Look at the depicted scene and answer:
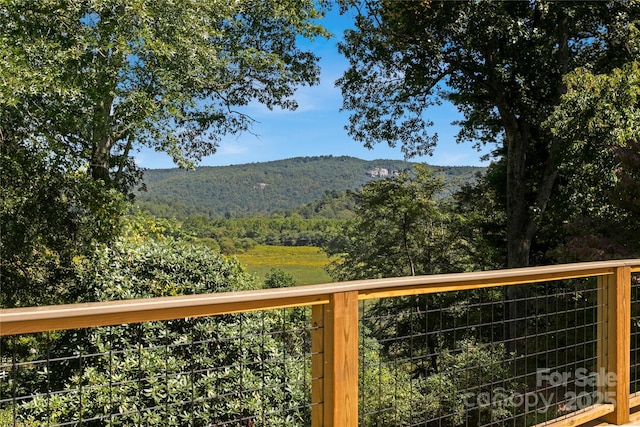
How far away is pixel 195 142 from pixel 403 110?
575 cm

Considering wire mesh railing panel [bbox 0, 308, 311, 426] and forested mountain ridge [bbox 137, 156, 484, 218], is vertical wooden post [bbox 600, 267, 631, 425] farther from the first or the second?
forested mountain ridge [bbox 137, 156, 484, 218]

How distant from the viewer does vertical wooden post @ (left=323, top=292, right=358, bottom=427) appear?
5.96 feet

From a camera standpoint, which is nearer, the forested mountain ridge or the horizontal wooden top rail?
the horizontal wooden top rail

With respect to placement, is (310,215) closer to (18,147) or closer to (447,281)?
(18,147)

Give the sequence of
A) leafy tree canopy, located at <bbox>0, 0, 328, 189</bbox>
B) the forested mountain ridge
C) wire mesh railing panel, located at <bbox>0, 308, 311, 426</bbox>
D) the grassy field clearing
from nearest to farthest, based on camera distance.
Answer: wire mesh railing panel, located at <bbox>0, 308, 311, 426</bbox>, leafy tree canopy, located at <bbox>0, 0, 328, 189</bbox>, the grassy field clearing, the forested mountain ridge

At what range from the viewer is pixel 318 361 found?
1856 mm

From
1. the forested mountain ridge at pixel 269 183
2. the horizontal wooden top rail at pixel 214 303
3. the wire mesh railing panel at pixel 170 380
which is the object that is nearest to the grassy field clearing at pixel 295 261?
the forested mountain ridge at pixel 269 183

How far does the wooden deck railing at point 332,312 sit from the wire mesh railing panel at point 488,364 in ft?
0.35

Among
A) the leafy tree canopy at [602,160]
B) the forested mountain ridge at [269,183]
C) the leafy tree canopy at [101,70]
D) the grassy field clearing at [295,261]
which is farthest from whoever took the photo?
the forested mountain ridge at [269,183]

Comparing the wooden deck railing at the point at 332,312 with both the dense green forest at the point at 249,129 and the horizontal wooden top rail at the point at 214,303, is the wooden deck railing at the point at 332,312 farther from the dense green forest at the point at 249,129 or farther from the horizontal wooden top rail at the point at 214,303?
the dense green forest at the point at 249,129

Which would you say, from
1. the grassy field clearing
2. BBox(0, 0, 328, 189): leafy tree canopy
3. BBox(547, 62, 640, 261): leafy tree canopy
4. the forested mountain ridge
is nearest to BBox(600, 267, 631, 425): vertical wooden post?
BBox(547, 62, 640, 261): leafy tree canopy

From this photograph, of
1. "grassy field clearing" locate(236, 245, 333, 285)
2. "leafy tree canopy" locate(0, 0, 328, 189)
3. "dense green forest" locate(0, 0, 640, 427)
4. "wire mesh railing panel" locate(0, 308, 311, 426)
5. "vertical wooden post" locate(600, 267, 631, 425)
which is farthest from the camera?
"grassy field clearing" locate(236, 245, 333, 285)

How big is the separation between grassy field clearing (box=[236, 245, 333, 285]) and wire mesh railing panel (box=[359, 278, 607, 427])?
7.91 metres

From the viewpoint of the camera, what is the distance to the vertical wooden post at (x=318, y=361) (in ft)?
6.03
